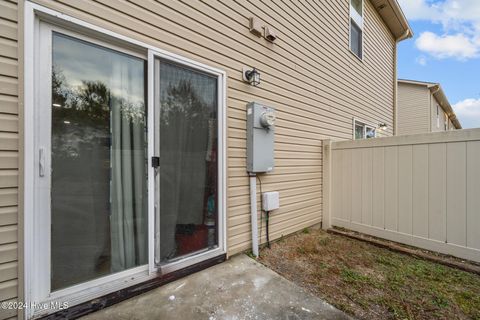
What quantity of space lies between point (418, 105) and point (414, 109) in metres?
0.24

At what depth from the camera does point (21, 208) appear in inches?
55.5

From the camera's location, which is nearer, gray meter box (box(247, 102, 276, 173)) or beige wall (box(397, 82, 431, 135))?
gray meter box (box(247, 102, 276, 173))

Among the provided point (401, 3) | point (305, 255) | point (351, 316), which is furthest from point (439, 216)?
point (401, 3)

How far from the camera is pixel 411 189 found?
9.85 feet

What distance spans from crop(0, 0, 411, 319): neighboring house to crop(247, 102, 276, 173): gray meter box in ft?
0.30

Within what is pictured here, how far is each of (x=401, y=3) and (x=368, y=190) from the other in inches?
232

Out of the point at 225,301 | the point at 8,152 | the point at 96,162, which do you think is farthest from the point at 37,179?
the point at 225,301

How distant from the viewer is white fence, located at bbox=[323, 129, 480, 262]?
8.33 feet

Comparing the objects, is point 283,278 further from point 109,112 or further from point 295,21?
point 295,21

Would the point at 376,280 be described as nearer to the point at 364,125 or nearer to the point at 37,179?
the point at 37,179

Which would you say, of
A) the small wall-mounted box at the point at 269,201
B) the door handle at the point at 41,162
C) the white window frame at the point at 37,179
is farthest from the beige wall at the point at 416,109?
the door handle at the point at 41,162

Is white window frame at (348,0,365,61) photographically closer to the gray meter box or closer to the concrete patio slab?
the gray meter box

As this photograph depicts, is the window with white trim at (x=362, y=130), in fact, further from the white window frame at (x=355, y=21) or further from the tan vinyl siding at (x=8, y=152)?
the tan vinyl siding at (x=8, y=152)

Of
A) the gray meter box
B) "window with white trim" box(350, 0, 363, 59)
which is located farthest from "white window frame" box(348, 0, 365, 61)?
the gray meter box
